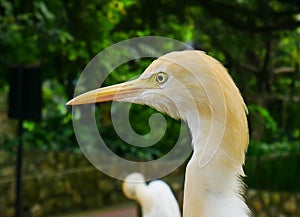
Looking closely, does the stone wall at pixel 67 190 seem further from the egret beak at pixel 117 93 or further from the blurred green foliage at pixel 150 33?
the egret beak at pixel 117 93

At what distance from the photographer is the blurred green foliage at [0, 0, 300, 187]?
244 inches

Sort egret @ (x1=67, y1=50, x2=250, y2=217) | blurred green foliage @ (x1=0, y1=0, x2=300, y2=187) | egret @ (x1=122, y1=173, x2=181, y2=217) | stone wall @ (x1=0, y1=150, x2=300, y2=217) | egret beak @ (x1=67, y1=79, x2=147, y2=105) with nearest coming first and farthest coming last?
1. egret @ (x1=67, y1=50, x2=250, y2=217)
2. egret beak @ (x1=67, y1=79, x2=147, y2=105)
3. egret @ (x1=122, y1=173, x2=181, y2=217)
4. blurred green foliage @ (x1=0, y1=0, x2=300, y2=187)
5. stone wall @ (x1=0, y1=150, x2=300, y2=217)

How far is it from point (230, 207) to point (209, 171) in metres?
0.11

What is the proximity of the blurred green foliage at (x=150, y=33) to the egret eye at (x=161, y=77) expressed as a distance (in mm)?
3470

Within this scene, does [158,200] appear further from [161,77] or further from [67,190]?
[67,190]

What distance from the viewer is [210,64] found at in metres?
1.74

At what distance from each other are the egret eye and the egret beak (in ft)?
0.14

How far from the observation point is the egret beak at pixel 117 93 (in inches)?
72.0

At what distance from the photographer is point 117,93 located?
1.85m

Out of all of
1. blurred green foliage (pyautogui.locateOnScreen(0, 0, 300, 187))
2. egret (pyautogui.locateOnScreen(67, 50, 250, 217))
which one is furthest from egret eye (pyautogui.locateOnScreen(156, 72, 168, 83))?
blurred green foliage (pyautogui.locateOnScreen(0, 0, 300, 187))

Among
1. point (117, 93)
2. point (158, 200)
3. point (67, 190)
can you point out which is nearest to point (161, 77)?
point (117, 93)

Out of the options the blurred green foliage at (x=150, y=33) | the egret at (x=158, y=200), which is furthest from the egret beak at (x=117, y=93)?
the blurred green foliage at (x=150, y=33)

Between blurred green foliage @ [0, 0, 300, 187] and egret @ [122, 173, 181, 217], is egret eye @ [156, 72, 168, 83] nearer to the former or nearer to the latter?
egret @ [122, 173, 181, 217]

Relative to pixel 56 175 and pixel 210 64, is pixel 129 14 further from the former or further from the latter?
pixel 210 64
